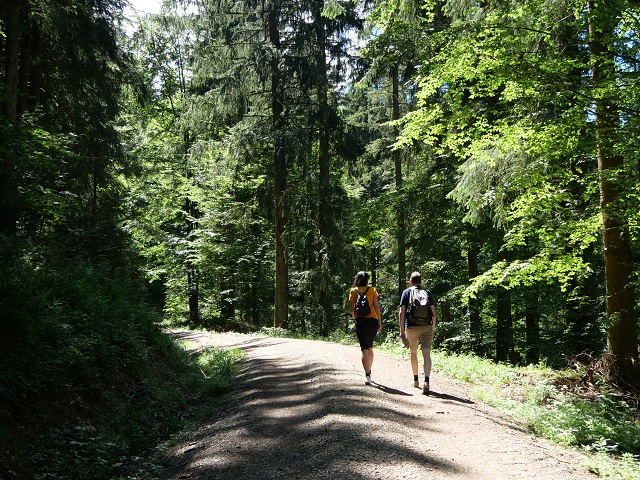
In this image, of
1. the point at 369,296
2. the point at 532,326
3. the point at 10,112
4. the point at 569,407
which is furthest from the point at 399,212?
the point at 10,112

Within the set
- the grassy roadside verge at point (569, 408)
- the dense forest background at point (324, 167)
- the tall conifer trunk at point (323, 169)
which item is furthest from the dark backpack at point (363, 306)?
the tall conifer trunk at point (323, 169)

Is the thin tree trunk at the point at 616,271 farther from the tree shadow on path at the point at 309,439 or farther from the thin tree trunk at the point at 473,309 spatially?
the thin tree trunk at the point at 473,309

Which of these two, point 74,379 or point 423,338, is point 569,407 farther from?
point 74,379

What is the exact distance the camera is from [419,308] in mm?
7809

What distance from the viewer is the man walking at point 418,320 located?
7770mm

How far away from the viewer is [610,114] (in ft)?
23.4

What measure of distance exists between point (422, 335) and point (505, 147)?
3875 millimetres

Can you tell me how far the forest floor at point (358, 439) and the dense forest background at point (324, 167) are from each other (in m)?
2.17

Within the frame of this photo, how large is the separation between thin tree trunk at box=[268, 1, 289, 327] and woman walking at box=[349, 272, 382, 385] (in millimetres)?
11365

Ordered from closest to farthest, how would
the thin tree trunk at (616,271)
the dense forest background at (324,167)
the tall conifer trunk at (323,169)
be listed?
the dense forest background at (324,167) → the thin tree trunk at (616,271) → the tall conifer trunk at (323,169)

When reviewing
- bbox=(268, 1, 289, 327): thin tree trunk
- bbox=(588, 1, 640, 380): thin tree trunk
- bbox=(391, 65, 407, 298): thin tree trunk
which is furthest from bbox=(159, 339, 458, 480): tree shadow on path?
bbox=(268, 1, 289, 327): thin tree trunk

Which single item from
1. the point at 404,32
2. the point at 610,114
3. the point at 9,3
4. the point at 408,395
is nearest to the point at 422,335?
the point at 408,395

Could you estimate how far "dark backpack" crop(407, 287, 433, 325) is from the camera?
7.78 meters

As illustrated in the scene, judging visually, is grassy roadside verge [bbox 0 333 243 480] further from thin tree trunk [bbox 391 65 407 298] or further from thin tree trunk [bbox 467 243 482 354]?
thin tree trunk [bbox 391 65 407 298]
